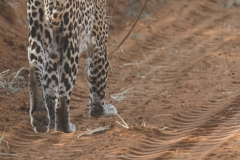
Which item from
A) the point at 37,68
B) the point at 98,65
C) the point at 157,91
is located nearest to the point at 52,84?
the point at 37,68

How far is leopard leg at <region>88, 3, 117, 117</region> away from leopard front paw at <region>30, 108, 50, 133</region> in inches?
59.4

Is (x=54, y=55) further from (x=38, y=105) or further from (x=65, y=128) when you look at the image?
(x=65, y=128)

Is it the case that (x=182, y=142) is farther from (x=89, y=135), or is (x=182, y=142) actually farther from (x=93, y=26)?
(x=93, y=26)

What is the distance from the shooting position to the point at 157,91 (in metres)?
9.32

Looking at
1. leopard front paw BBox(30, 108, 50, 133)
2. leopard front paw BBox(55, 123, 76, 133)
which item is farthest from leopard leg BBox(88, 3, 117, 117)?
leopard front paw BBox(30, 108, 50, 133)

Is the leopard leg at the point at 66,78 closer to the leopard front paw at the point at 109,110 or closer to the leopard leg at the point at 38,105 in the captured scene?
the leopard leg at the point at 38,105

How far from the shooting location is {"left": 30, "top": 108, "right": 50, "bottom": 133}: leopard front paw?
22.5 ft

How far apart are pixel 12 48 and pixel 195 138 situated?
5.25 m

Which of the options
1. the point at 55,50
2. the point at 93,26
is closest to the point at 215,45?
the point at 93,26

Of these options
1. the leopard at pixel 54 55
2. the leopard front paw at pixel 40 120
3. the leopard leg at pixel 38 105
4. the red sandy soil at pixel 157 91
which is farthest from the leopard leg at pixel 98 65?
the leopard front paw at pixel 40 120

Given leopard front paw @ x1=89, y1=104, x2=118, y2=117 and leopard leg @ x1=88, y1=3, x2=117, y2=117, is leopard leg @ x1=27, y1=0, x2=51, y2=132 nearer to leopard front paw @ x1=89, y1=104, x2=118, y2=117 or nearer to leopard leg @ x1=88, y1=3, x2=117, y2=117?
leopard leg @ x1=88, y1=3, x2=117, y2=117

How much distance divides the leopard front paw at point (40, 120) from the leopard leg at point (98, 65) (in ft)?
4.95

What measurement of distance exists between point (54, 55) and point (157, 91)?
257 centimetres

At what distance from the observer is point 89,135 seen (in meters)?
7.02
